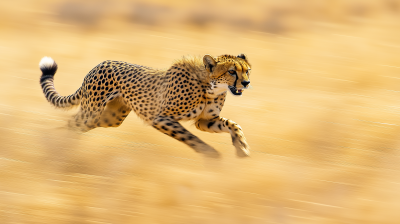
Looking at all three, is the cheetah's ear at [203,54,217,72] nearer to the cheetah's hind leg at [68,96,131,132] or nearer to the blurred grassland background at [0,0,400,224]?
the blurred grassland background at [0,0,400,224]

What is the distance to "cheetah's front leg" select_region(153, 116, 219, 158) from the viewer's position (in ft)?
12.6

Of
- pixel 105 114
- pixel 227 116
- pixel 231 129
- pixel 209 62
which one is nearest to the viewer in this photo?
pixel 209 62

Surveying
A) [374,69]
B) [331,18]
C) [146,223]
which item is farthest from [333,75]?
[146,223]

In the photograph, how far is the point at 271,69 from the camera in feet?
25.9

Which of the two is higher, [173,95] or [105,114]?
[173,95]

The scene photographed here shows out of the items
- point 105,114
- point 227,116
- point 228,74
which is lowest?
point 105,114

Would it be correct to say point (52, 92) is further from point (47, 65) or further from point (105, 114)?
point (105, 114)

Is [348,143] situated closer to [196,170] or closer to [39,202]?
[196,170]

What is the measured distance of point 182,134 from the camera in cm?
390

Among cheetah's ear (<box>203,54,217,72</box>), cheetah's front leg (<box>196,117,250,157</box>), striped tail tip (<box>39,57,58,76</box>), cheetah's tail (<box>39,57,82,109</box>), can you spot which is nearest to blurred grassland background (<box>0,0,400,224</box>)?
cheetah's front leg (<box>196,117,250,157</box>)

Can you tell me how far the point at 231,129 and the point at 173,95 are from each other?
1.60ft

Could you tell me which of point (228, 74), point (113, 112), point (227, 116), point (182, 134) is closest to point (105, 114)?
point (113, 112)

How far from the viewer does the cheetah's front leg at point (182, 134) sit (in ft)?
12.6

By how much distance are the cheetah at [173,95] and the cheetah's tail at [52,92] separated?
0.19 m
